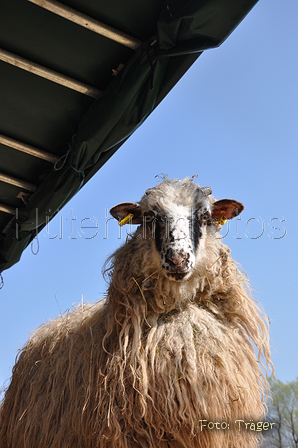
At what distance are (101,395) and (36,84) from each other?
211cm

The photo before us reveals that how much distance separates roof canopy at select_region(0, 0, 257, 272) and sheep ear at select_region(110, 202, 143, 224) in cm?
63

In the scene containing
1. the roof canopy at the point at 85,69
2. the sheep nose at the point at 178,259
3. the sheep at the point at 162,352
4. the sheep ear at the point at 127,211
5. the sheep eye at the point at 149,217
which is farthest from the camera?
the sheep ear at the point at 127,211

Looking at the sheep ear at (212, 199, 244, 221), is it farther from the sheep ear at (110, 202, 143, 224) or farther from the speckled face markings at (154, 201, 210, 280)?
the sheep ear at (110, 202, 143, 224)

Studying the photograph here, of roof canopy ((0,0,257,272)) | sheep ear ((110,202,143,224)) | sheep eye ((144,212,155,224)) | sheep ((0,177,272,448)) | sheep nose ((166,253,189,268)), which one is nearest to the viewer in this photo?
roof canopy ((0,0,257,272))

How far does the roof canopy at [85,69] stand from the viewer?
2564 millimetres

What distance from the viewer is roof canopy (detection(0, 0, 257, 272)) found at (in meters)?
2.56

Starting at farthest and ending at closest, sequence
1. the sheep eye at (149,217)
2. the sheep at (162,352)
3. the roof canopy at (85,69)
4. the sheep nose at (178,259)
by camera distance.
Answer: the sheep eye at (149,217) < the sheep nose at (178,259) < the sheep at (162,352) < the roof canopy at (85,69)

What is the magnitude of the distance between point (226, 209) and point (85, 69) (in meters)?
1.83

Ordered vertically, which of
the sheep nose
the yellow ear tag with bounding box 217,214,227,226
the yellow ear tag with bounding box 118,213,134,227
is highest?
the yellow ear tag with bounding box 118,213,134,227

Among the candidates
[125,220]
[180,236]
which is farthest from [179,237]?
[125,220]

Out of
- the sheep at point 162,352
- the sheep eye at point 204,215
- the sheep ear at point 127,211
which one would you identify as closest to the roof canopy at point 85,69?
the sheep ear at point 127,211

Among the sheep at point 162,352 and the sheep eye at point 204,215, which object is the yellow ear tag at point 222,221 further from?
the sheep eye at point 204,215

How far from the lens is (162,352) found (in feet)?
11.4

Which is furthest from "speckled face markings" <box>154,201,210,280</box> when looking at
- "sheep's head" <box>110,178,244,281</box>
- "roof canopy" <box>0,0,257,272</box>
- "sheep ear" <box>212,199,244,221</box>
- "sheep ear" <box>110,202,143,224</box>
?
"roof canopy" <box>0,0,257,272</box>
